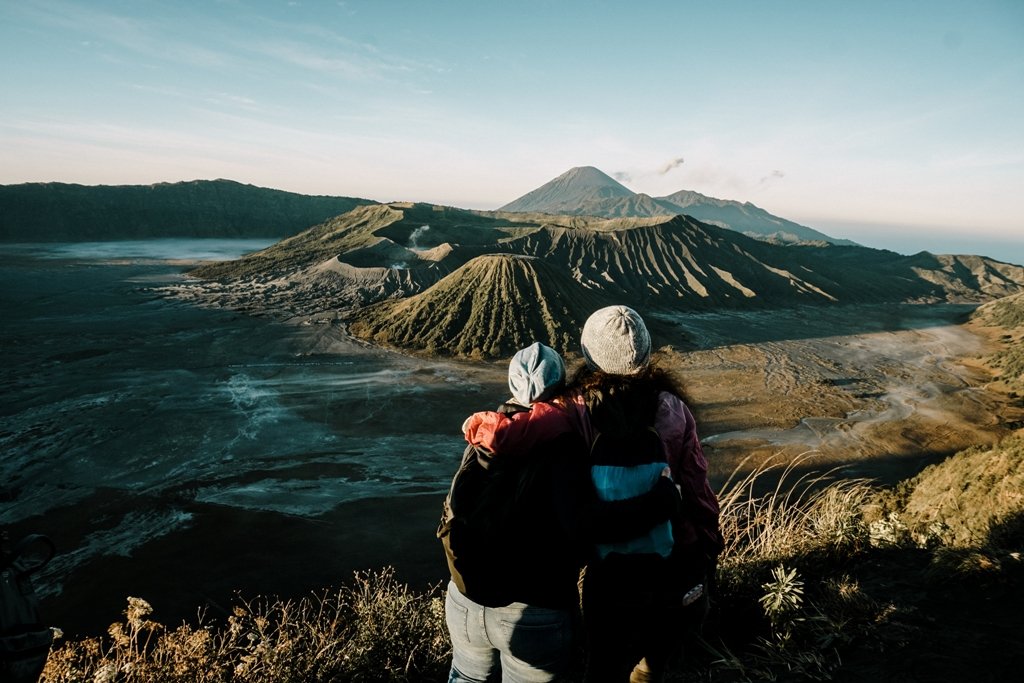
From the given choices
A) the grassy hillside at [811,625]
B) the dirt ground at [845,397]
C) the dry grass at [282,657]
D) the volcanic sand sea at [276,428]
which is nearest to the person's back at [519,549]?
the grassy hillside at [811,625]

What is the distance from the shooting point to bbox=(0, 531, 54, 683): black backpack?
1694 mm

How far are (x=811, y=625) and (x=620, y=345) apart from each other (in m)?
1.94

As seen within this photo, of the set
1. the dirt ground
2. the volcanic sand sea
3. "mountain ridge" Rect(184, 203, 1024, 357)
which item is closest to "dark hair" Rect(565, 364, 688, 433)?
the volcanic sand sea

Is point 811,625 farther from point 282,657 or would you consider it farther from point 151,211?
point 151,211

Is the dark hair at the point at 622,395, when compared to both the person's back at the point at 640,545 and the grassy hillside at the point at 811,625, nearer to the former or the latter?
the person's back at the point at 640,545

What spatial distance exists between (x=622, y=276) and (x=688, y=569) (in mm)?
39255

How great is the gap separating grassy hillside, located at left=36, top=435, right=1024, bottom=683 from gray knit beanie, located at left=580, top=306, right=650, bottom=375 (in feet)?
5.28

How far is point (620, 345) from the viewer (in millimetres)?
1662

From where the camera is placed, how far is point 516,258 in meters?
27.9

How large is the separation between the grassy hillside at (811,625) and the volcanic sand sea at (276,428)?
589 centimetres

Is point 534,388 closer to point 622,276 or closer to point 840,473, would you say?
point 840,473

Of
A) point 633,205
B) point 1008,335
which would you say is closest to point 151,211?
point 1008,335

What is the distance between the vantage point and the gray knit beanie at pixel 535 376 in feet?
5.45

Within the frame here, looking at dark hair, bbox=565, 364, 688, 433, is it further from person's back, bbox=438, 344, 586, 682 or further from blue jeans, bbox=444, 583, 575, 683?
blue jeans, bbox=444, 583, 575, 683
